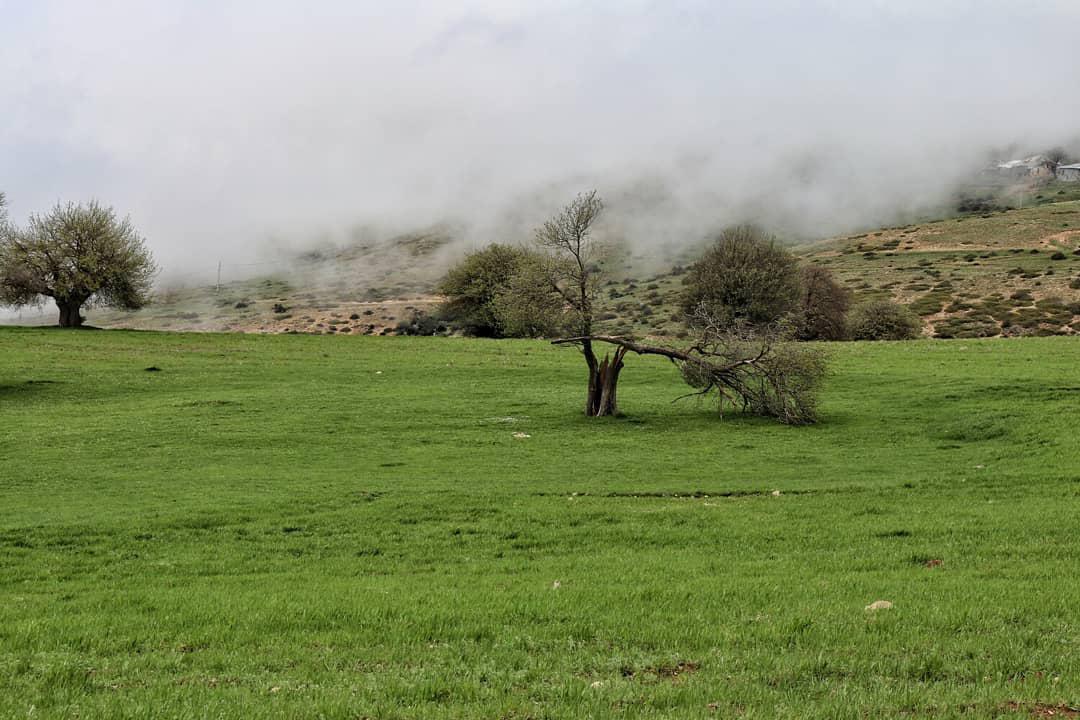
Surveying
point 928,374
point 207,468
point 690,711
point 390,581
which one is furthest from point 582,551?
point 928,374

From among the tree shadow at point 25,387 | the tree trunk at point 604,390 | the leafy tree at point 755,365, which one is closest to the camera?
the leafy tree at point 755,365

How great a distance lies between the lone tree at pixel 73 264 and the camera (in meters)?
71.8

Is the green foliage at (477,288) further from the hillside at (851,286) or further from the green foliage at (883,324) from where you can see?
the green foliage at (883,324)

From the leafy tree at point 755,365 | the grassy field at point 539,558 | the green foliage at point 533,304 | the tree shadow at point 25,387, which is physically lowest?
the grassy field at point 539,558

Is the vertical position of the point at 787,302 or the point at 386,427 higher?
the point at 787,302

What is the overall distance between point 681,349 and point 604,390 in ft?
12.0

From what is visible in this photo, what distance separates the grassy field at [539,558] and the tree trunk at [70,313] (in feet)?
123

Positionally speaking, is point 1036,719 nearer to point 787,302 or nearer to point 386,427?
point 386,427

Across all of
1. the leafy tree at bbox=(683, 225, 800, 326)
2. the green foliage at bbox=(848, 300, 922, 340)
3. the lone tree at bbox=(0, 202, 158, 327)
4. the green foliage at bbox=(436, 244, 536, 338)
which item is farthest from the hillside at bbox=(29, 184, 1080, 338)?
the lone tree at bbox=(0, 202, 158, 327)

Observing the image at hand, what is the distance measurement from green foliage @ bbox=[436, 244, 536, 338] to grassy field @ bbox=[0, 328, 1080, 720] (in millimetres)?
52415

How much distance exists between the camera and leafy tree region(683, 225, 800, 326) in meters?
72.1

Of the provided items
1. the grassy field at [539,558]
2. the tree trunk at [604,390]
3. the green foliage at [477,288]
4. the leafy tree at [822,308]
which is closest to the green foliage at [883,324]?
the leafy tree at [822,308]

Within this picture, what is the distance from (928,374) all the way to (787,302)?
2911 cm

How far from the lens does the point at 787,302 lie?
72.6 metres
